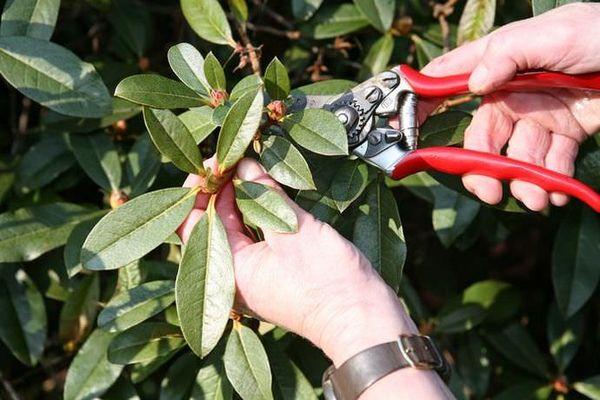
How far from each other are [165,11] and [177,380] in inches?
40.2

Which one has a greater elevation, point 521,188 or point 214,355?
point 521,188

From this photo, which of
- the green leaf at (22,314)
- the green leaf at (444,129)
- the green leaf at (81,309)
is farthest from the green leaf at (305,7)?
the green leaf at (22,314)

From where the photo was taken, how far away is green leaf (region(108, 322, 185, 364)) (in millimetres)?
1802

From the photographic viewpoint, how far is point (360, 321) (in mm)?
1494

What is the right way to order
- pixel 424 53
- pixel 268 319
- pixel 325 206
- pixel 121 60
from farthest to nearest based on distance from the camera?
pixel 121 60
pixel 424 53
pixel 325 206
pixel 268 319

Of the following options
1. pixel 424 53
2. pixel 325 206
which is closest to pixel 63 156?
pixel 325 206

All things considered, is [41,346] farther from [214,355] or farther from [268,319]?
[268,319]

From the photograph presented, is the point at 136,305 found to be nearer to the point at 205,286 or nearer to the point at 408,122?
the point at 205,286

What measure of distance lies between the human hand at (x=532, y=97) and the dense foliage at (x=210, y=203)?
0.28ft

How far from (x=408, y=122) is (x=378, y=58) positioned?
48 cm

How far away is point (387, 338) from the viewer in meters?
1.48

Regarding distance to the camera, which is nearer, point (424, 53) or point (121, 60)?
point (424, 53)

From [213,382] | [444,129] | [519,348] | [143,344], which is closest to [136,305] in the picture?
[143,344]

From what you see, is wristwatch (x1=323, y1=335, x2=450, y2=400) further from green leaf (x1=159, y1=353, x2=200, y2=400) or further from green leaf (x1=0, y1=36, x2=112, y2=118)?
green leaf (x1=0, y1=36, x2=112, y2=118)
